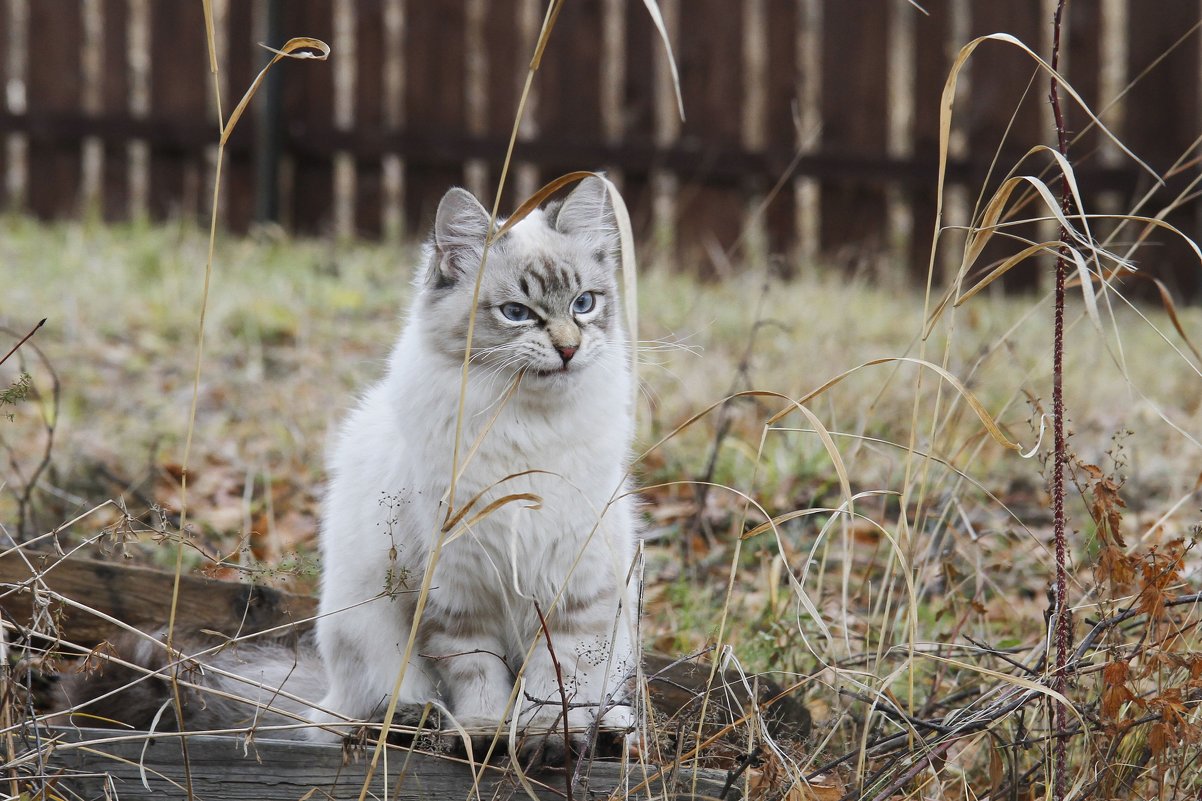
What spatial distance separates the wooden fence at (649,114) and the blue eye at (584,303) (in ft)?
13.5

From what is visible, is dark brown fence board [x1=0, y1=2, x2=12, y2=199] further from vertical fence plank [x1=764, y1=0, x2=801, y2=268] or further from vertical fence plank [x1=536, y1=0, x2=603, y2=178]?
vertical fence plank [x1=764, y1=0, x2=801, y2=268]

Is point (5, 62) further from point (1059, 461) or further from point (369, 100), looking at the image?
point (1059, 461)

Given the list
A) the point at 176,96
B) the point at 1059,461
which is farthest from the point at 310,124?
the point at 1059,461

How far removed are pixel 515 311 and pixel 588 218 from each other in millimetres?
301

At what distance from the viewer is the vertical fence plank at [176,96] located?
7.45m

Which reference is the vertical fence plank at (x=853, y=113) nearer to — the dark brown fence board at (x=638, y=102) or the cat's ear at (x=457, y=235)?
the dark brown fence board at (x=638, y=102)

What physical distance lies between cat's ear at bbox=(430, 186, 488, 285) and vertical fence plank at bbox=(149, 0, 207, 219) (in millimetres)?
5573

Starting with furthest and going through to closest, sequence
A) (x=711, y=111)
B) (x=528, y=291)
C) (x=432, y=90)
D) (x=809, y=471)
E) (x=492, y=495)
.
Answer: (x=432, y=90)
(x=711, y=111)
(x=809, y=471)
(x=528, y=291)
(x=492, y=495)

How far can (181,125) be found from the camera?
7375 mm

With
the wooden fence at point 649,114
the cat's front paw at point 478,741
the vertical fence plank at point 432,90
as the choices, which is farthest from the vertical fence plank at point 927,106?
the cat's front paw at point 478,741

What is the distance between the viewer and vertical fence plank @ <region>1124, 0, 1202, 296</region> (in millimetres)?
6535

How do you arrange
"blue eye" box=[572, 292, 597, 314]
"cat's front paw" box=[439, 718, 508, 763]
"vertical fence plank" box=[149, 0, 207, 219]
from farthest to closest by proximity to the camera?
"vertical fence plank" box=[149, 0, 207, 219]
"blue eye" box=[572, 292, 597, 314]
"cat's front paw" box=[439, 718, 508, 763]

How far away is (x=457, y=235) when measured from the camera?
2350 millimetres

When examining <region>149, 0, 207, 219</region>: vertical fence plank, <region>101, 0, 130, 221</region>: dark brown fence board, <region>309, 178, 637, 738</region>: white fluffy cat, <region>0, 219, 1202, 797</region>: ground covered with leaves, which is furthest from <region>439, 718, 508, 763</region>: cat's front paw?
<region>101, 0, 130, 221</region>: dark brown fence board
